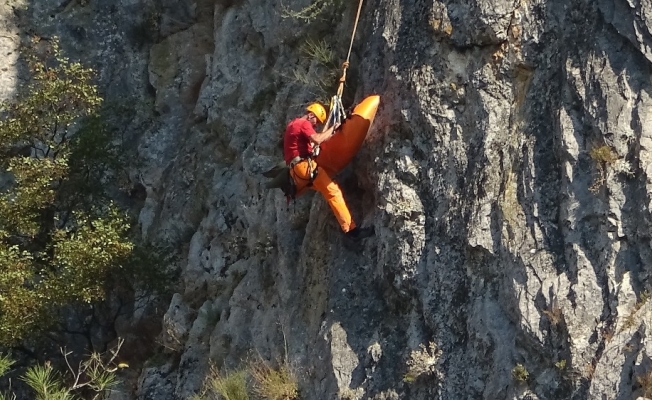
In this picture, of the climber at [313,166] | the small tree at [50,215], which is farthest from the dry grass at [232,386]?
the small tree at [50,215]

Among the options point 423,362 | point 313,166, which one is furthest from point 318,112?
point 423,362

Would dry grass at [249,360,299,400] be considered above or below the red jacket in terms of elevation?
below

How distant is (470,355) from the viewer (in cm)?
752

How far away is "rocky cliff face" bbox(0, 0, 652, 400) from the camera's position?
22.9 feet

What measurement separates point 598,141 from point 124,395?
687cm

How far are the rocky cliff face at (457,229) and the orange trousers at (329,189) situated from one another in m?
0.26

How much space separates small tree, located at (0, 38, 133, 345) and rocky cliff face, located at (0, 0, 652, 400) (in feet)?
3.97

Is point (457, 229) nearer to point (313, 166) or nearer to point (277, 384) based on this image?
point (313, 166)

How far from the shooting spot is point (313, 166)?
29.5ft

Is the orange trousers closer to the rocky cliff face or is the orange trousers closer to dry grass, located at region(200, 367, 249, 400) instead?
the rocky cliff face

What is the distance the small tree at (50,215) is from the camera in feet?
38.0

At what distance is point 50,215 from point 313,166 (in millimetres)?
5306

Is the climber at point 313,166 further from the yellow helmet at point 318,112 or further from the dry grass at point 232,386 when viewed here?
the dry grass at point 232,386

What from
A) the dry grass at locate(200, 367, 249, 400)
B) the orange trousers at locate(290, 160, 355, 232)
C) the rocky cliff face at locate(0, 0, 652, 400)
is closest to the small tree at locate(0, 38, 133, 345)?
the rocky cliff face at locate(0, 0, 652, 400)
